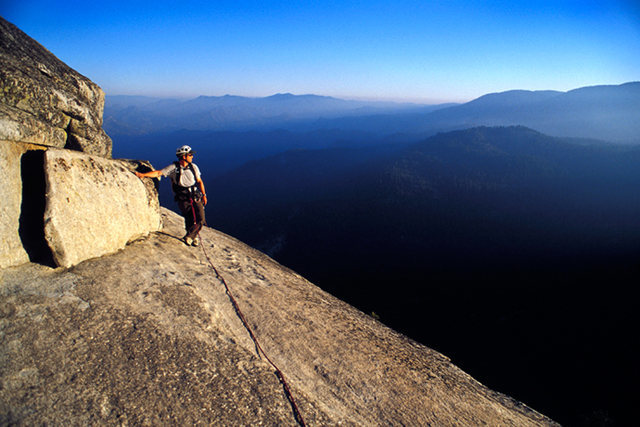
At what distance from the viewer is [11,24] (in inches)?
390

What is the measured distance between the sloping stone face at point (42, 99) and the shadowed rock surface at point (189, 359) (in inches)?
142

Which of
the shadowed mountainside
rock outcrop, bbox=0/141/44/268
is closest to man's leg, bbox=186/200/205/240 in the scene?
rock outcrop, bbox=0/141/44/268

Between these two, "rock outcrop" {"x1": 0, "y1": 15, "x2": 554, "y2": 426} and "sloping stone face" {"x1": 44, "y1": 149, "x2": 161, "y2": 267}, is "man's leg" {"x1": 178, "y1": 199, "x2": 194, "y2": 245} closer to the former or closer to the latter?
"rock outcrop" {"x1": 0, "y1": 15, "x2": 554, "y2": 426}

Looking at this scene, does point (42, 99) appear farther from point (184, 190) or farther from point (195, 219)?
point (195, 219)

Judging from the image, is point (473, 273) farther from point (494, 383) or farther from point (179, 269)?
point (179, 269)

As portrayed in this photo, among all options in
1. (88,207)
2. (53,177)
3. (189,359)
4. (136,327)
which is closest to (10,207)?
(53,177)

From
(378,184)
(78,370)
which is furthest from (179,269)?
(378,184)

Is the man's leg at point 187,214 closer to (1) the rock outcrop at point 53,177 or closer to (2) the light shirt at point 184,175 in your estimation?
(2) the light shirt at point 184,175

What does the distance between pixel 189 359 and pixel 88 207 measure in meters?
4.78

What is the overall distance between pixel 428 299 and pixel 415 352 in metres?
86.4

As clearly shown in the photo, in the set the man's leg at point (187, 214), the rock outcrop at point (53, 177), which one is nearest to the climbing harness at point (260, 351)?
the man's leg at point (187, 214)

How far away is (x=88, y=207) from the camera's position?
7.50m

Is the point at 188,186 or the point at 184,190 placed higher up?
the point at 188,186

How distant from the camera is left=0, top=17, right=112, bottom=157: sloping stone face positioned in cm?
746
